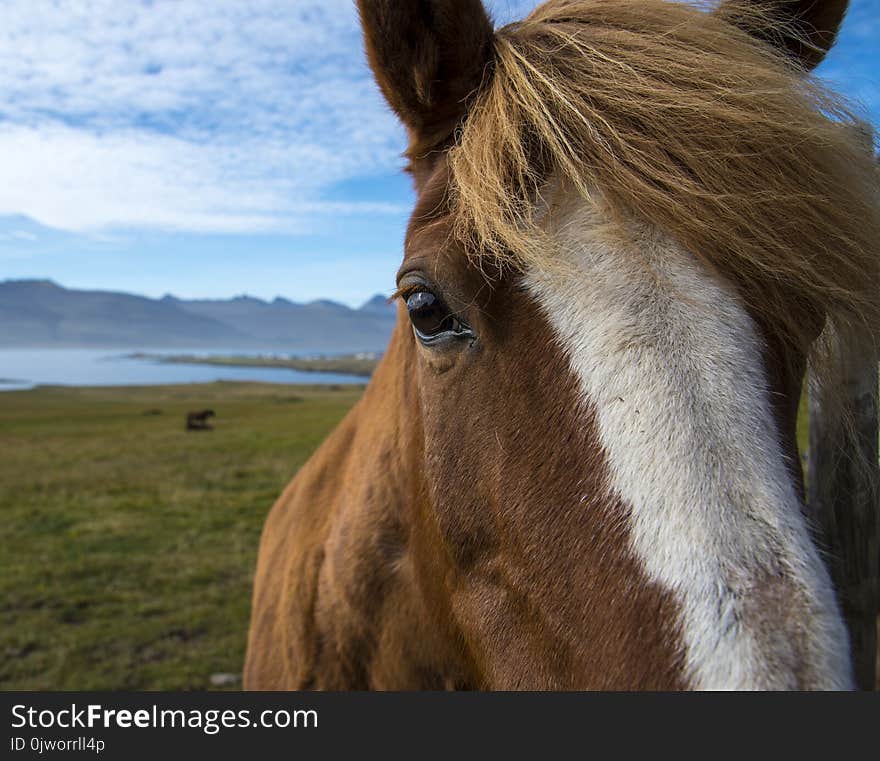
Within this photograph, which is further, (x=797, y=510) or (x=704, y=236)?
(x=704, y=236)

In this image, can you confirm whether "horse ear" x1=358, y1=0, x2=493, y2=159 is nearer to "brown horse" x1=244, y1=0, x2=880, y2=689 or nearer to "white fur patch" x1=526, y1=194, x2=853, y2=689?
"brown horse" x1=244, y1=0, x2=880, y2=689

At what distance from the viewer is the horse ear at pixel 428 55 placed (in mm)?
1668

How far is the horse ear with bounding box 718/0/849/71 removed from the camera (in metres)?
1.88

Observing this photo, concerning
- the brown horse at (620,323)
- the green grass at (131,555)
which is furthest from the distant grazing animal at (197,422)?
the brown horse at (620,323)

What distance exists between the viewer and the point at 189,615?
7805mm

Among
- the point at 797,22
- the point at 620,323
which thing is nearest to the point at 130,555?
the point at 620,323

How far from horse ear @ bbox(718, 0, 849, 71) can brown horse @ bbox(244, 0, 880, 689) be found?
11mm

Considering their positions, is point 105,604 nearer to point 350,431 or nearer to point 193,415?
point 350,431

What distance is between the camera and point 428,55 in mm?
1715

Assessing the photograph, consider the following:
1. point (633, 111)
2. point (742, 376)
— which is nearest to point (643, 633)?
point (742, 376)

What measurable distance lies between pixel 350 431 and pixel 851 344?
223cm

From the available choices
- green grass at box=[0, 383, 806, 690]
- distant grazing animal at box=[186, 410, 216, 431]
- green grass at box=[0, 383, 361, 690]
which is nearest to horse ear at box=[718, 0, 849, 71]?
green grass at box=[0, 383, 806, 690]

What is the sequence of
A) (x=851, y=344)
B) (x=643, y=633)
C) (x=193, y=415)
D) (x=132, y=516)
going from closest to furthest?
(x=643, y=633) → (x=851, y=344) → (x=132, y=516) → (x=193, y=415)

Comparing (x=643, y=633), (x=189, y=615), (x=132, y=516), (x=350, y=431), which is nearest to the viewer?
(x=643, y=633)
